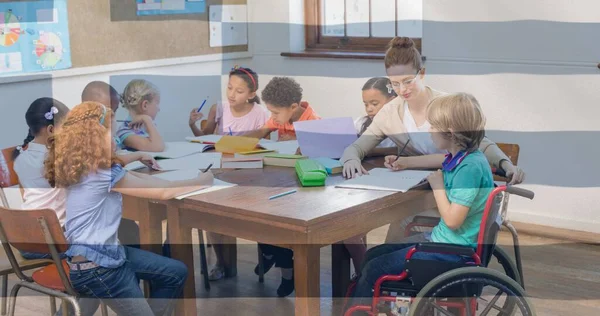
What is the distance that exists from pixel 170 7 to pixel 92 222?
2.69 metres

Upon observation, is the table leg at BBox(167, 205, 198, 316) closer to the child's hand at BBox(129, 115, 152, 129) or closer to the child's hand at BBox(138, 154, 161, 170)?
the child's hand at BBox(138, 154, 161, 170)

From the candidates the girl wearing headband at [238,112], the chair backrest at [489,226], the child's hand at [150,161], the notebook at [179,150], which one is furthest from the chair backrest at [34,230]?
the girl wearing headband at [238,112]

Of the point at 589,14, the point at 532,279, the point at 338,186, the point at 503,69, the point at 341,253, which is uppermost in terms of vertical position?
the point at 589,14

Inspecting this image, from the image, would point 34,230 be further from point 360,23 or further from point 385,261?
point 360,23

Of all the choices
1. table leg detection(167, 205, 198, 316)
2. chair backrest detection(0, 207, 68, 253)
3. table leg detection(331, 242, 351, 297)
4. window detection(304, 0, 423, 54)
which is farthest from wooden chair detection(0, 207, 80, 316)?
window detection(304, 0, 423, 54)

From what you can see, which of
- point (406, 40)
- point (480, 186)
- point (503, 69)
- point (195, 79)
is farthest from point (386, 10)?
point (480, 186)

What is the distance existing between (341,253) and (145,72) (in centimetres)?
214

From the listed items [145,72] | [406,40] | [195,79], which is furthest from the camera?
[195,79]

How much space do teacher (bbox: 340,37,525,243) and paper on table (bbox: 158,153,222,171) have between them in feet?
1.63

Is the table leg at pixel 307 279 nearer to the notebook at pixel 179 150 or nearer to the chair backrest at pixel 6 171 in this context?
the notebook at pixel 179 150

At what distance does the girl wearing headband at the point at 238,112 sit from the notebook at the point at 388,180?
4.01 ft

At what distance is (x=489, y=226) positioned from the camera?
7.79 feet

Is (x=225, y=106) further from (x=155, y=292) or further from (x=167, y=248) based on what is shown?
(x=155, y=292)

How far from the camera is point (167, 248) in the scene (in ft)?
10.6
